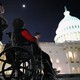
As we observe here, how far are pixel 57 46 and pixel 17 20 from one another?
239 ft

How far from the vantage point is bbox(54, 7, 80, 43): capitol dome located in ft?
307

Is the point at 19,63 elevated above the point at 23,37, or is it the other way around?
Result: the point at 23,37

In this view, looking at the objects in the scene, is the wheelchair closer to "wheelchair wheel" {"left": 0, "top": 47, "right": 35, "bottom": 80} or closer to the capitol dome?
"wheelchair wheel" {"left": 0, "top": 47, "right": 35, "bottom": 80}

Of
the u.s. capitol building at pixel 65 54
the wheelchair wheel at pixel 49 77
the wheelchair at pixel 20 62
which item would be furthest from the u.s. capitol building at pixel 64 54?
the wheelchair at pixel 20 62

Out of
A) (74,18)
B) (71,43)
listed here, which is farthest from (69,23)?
(71,43)

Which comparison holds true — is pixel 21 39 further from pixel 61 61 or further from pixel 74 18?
pixel 74 18

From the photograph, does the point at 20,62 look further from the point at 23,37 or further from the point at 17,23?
the point at 17,23

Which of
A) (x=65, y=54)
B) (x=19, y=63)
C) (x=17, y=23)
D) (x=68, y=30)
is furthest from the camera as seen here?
(x=68, y=30)

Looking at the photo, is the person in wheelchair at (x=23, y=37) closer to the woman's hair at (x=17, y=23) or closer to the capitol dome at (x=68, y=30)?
the woman's hair at (x=17, y=23)

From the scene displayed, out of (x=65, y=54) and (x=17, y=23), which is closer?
(x=17, y=23)

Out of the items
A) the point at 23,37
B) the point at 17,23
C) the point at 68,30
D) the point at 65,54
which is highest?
the point at 68,30

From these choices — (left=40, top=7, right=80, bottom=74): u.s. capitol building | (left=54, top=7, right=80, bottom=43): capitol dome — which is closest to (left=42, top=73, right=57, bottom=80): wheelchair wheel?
(left=40, top=7, right=80, bottom=74): u.s. capitol building

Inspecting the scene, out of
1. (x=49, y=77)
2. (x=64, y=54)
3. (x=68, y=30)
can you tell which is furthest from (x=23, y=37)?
(x=68, y=30)

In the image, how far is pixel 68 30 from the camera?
96312 millimetres
